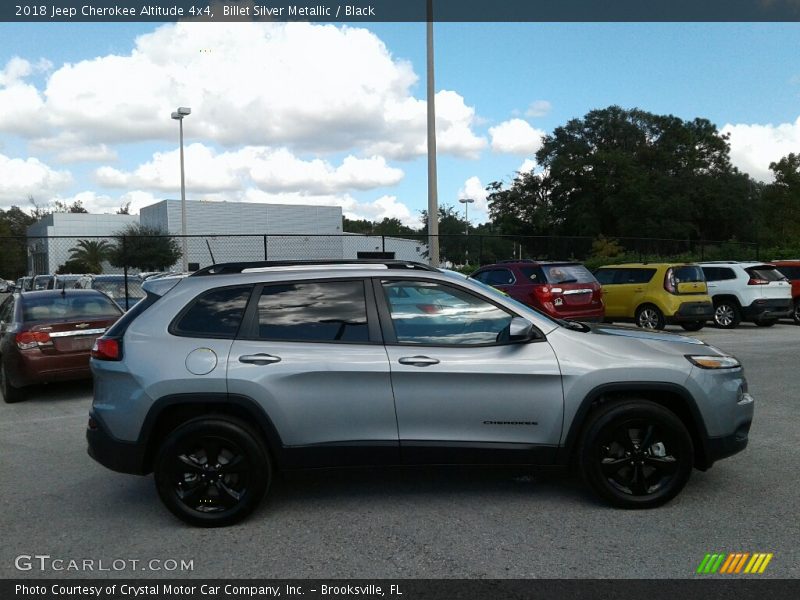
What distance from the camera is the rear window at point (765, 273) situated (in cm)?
1747

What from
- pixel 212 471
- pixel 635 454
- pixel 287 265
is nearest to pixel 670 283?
pixel 635 454

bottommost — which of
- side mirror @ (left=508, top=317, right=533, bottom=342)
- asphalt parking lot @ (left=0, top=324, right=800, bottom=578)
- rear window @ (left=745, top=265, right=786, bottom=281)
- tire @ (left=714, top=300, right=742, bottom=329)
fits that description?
asphalt parking lot @ (left=0, top=324, right=800, bottom=578)

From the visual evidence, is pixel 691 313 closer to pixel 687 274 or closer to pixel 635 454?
pixel 687 274

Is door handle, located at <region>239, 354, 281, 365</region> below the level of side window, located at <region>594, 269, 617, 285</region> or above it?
below

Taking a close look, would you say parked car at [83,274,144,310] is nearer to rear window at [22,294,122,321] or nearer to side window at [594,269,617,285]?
rear window at [22,294,122,321]

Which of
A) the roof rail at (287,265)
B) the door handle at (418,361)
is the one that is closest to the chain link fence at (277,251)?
the roof rail at (287,265)

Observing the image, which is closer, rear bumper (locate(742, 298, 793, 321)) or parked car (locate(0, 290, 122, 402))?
parked car (locate(0, 290, 122, 402))

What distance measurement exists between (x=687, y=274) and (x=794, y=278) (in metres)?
4.78

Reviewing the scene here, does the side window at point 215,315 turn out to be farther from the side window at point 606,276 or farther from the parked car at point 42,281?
the parked car at point 42,281

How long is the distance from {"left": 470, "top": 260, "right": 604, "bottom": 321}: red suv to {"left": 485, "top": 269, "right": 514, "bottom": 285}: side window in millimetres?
23

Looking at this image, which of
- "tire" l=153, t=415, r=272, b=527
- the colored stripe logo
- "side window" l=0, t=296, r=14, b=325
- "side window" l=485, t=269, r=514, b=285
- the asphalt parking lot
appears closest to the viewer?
the colored stripe logo

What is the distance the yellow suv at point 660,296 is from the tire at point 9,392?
12540 millimetres

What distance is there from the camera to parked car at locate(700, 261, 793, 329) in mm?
17312

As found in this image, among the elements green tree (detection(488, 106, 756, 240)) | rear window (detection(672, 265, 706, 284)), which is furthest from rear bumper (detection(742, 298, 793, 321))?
green tree (detection(488, 106, 756, 240))
